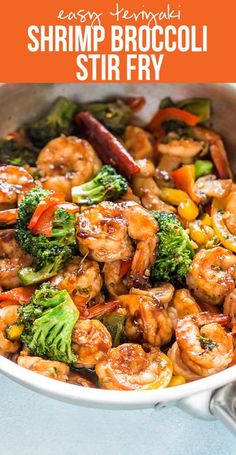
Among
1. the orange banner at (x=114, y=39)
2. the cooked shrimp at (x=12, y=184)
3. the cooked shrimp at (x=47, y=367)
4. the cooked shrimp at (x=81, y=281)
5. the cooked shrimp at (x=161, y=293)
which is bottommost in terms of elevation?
the cooked shrimp at (x=47, y=367)

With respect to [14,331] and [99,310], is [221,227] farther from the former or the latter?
[14,331]

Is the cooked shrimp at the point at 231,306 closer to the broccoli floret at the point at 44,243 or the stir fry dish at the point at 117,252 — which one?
the stir fry dish at the point at 117,252

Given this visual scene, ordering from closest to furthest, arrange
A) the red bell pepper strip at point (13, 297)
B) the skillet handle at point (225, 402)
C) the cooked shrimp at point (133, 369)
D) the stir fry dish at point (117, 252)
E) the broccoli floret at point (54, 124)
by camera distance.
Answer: the skillet handle at point (225, 402)
the cooked shrimp at point (133, 369)
the stir fry dish at point (117, 252)
the red bell pepper strip at point (13, 297)
the broccoli floret at point (54, 124)

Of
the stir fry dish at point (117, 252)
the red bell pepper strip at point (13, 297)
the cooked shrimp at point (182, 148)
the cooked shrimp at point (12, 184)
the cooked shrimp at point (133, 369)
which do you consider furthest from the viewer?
the cooked shrimp at point (182, 148)

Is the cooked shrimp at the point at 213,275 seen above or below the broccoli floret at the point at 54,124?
below

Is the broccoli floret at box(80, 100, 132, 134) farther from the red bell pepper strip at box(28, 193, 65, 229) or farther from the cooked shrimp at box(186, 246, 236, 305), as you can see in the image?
the cooked shrimp at box(186, 246, 236, 305)

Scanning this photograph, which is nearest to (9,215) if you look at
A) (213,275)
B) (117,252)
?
(117,252)

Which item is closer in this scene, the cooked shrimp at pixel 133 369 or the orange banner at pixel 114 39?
the cooked shrimp at pixel 133 369

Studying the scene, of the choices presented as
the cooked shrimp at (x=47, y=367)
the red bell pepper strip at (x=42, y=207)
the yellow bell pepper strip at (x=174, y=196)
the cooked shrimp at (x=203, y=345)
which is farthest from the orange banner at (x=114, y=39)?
the cooked shrimp at (x=47, y=367)
